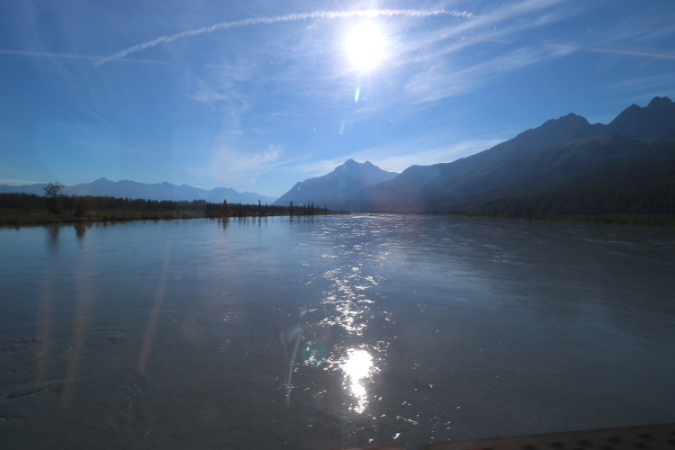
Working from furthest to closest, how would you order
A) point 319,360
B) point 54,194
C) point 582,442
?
point 54,194, point 319,360, point 582,442

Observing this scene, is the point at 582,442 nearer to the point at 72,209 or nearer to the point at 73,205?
the point at 72,209

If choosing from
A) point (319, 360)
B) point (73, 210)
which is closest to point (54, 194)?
point (73, 210)

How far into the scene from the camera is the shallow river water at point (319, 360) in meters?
2.69

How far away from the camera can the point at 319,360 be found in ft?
12.8

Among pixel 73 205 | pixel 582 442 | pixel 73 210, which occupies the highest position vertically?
pixel 73 205

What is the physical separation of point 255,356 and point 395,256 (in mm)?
9565

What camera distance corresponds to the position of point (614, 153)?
187125 millimetres


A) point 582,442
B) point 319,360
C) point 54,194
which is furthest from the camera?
point 54,194

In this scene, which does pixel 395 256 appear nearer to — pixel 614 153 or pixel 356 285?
pixel 356 285

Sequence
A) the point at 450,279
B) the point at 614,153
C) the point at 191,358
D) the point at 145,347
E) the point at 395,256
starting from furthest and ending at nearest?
the point at 614,153 < the point at 395,256 < the point at 450,279 < the point at 145,347 < the point at 191,358

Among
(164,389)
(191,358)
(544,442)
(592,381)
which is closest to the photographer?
(544,442)

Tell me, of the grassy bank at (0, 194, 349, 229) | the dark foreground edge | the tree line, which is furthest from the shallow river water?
the tree line

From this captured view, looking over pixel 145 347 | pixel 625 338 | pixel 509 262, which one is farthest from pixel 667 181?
pixel 145 347

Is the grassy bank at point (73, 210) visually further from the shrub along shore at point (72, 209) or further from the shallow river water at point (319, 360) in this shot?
the shallow river water at point (319, 360)
